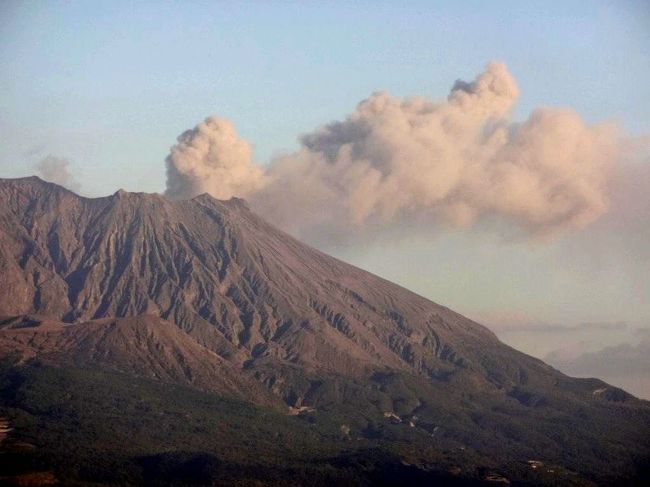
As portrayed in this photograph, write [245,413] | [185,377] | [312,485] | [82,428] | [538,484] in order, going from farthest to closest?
[185,377] → [245,413] → [82,428] → [538,484] → [312,485]

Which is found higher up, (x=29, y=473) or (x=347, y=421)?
(x=347, y=421)

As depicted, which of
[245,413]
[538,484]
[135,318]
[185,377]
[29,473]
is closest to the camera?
[29,473]

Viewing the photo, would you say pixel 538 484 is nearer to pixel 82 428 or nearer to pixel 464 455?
pixel 464 455

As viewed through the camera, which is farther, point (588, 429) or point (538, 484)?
point (588, 429)

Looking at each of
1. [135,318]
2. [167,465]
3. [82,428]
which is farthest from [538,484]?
[135,318]

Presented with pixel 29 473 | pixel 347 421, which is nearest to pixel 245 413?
pixel 347 421

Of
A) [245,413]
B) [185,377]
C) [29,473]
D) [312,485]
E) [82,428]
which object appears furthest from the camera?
[185,377]

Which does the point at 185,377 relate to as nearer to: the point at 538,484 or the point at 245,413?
the point at 245,413

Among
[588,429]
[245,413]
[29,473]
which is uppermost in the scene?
[588,429]

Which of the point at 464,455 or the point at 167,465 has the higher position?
the point at 464,455
